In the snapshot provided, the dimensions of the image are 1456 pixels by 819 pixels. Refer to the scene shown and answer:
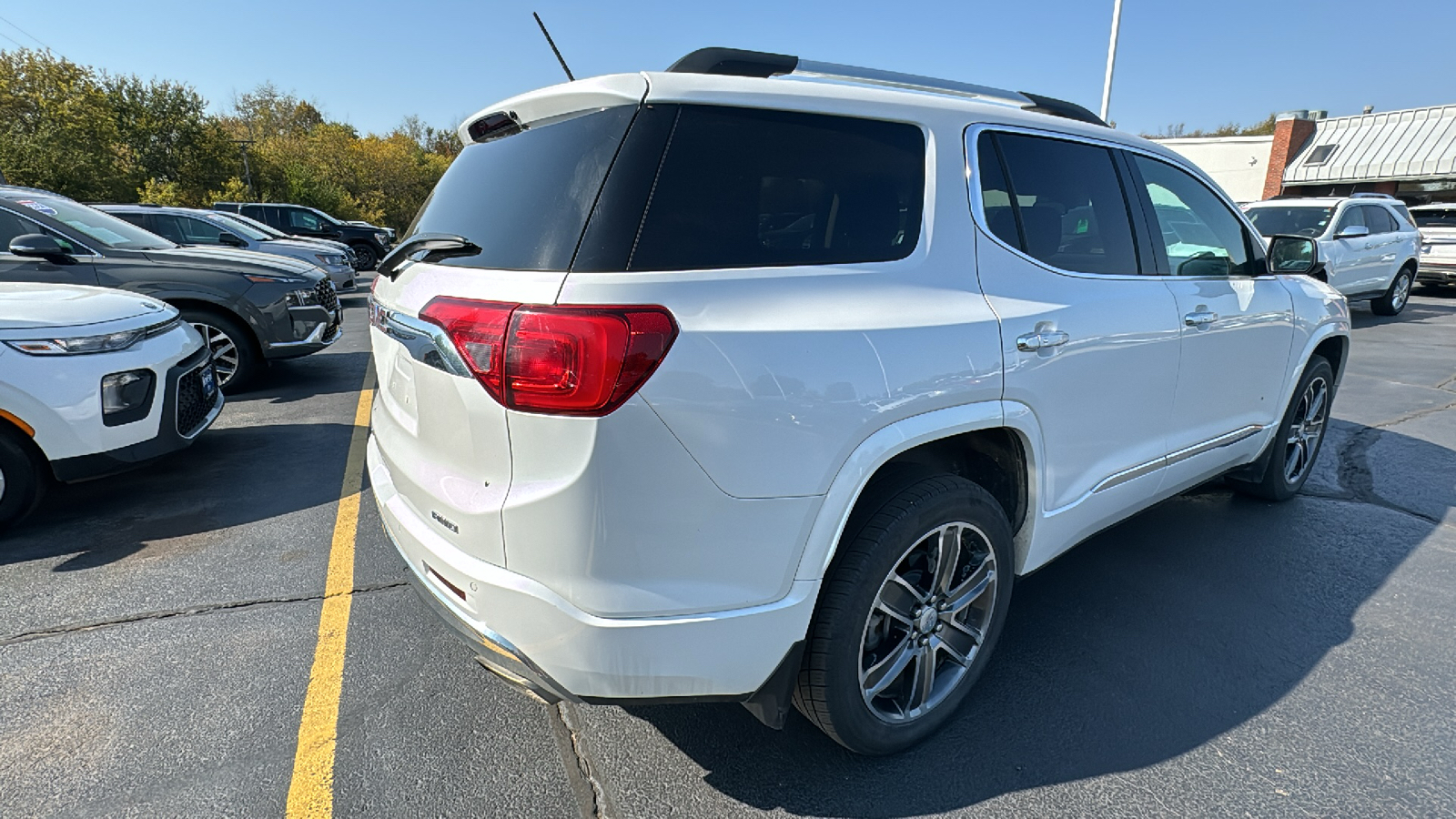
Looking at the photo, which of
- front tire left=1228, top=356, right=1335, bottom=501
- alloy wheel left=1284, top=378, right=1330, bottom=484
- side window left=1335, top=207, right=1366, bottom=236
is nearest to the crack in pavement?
front tire left=1228, top=356, right=1335, bottom=501

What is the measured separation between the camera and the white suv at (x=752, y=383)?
62.4 inches

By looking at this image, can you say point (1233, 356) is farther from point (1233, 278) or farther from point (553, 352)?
point (553, 352)

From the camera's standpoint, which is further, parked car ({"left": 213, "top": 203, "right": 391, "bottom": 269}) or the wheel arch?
parked car ({"left": 213, "top": 203, "right": 391, "bottom": 269})

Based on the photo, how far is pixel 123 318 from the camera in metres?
3.86

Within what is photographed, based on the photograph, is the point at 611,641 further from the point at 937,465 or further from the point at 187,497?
the point at 187,497

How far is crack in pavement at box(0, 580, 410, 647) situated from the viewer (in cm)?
273

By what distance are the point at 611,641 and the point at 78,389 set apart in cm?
353

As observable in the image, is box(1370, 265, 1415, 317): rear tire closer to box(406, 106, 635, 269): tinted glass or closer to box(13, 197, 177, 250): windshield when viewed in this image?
box(406, 106, 635, 269): tinted glass

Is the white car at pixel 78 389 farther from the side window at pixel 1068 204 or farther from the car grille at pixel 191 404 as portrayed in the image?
the side window at pixel 1068 204

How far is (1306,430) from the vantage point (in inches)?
167

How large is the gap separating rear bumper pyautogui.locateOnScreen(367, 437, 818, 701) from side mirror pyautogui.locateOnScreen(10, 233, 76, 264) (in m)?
5.26

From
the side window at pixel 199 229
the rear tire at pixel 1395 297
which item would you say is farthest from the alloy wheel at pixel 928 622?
the rear tire at pixel 1395 297

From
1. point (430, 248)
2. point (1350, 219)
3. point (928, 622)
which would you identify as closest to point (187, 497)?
point (430, 248)

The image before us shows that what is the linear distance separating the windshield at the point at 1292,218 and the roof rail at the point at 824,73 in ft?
32.5
